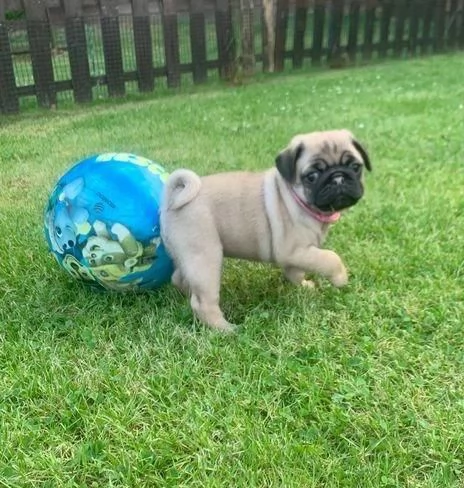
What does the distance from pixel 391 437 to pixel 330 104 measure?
6.99m

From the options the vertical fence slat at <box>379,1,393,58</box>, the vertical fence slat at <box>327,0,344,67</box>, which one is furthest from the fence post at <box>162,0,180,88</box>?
the vertical fence slat at <box>379,1,393,58</box>

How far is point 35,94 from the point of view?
9.12 meters

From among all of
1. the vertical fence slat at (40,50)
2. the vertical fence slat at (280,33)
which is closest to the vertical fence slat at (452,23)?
the vertical fence slat at (280,33)

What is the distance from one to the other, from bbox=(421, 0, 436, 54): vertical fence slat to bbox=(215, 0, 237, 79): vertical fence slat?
220 inches

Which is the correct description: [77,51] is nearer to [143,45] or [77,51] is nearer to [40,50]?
[40,50]

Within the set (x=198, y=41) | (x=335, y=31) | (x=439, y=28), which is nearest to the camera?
(x=198, y=41)

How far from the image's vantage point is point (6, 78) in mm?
8727

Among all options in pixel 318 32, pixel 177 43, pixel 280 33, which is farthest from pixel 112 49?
pixel 318 32

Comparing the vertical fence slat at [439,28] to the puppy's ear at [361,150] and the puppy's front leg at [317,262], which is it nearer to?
the puppy's ear at [361,150]

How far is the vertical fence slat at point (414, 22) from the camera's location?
14.1 meters

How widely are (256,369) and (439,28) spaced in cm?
1365

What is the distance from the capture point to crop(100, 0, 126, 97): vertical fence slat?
9406mm

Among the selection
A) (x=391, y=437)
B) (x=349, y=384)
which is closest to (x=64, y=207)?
(x=349, y=384)

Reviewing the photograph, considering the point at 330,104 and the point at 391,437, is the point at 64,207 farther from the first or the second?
the point at 330,104
